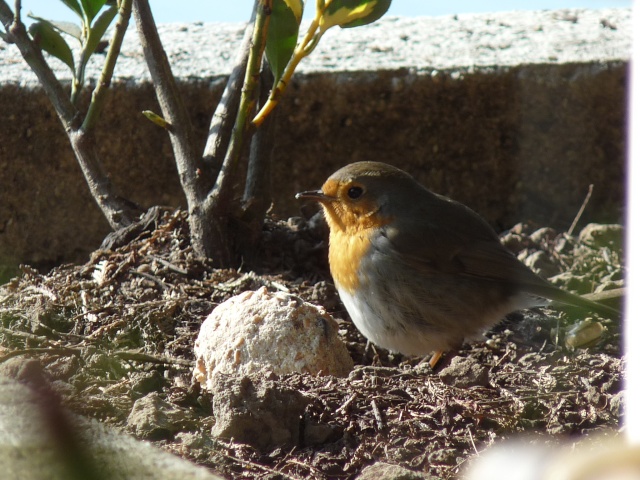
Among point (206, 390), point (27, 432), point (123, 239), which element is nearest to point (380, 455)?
point (206, 390)

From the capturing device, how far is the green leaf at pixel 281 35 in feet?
9.74

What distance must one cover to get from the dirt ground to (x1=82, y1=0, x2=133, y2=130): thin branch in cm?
49

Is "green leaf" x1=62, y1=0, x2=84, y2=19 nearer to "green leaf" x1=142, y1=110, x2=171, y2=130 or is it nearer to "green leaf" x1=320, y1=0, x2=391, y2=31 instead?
"green leaf" x1=142, y1=110, x2=171, y2=130

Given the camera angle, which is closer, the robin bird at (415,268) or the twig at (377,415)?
the twig at (377,415)

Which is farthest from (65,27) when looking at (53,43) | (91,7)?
(91,7)

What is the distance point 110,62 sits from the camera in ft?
10.7

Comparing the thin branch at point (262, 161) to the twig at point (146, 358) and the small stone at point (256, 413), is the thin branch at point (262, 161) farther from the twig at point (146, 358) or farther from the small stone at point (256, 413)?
the small stone at point (256, 413)

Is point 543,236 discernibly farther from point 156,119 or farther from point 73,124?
point 73,124

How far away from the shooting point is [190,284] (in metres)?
3.23

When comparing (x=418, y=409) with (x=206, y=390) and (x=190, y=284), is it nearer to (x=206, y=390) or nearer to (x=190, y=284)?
(x=206, y=390)

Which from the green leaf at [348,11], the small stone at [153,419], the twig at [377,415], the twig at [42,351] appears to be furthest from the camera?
the green leaf at [348,11]

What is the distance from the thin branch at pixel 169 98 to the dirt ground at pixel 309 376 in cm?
23

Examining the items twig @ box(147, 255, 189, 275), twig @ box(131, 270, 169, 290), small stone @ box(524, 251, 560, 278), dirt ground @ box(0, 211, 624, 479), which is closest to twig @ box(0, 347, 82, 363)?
dirt ground @ box(0, 211, 624, 479)

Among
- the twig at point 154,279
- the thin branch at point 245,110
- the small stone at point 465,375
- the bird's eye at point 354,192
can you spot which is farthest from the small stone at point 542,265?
the twig at point 154,279
